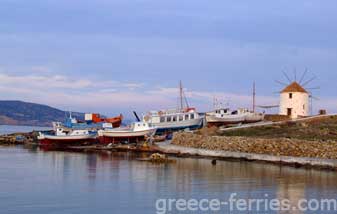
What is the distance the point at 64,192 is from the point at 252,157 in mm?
19250

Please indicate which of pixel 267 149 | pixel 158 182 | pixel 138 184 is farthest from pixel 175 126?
pixel 138 184

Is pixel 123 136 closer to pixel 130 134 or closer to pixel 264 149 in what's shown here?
pixel 130 134

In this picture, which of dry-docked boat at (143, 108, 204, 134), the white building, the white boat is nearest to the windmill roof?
the white building

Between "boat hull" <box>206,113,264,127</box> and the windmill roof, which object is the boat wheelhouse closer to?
"boat hull" <box>206,113,264,127</box>

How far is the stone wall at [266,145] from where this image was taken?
1633 inches

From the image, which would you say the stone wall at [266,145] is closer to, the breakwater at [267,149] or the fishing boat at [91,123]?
the breakwater at [267,149]

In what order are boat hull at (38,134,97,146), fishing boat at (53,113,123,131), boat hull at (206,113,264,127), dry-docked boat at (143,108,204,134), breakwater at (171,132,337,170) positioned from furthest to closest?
fishing boat at (53,113,123,131) → boat hull at (206,113,264,127) → dry-docked boat at (143,108,204,134) → boat hull at (38,134,97,146) → breakwater at (171,132,337,170)

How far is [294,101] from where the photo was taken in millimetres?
63781

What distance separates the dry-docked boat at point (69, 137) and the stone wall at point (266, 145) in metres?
15.7

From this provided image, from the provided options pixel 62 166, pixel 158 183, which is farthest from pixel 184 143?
pixel 158 183

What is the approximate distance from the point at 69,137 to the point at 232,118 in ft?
57.2

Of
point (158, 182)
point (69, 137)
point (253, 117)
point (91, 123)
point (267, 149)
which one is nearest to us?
point (158, 182)

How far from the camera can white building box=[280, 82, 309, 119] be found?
6378 cm

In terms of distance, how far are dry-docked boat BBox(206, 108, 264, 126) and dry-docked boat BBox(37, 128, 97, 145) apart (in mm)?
12613
